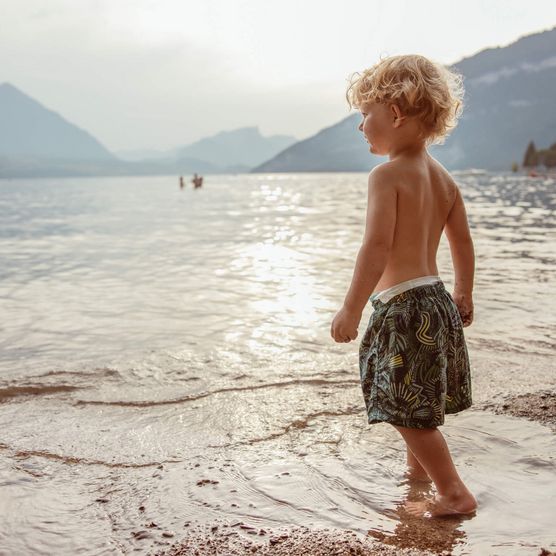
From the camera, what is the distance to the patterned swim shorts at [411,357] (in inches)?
87.0

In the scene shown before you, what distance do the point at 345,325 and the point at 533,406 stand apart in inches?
67.3

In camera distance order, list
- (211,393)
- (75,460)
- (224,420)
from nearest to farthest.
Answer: (75,460) → (224,420) → (211,393)

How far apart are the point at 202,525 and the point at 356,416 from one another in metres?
1.39

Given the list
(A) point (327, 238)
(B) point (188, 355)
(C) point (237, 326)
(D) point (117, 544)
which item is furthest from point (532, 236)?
(D) point (117, 544)

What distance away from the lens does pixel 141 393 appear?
13.0 feet

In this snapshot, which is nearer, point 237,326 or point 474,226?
Result: point 237,326

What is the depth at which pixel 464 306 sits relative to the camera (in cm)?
258

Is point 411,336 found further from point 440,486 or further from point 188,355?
point 188,355

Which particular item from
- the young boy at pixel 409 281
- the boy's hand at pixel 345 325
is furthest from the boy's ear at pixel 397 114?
the boy's hand at pixel 345 325

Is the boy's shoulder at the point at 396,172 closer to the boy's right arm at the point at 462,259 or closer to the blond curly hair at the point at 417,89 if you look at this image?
the blond curly hair at the point at 417,89

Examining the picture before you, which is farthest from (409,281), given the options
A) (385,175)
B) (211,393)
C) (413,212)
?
(211,393)

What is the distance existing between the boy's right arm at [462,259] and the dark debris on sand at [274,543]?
3.35 feet

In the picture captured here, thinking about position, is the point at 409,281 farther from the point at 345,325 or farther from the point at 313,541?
the point at 313,541

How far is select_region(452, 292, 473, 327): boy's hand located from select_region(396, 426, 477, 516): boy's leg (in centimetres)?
55
